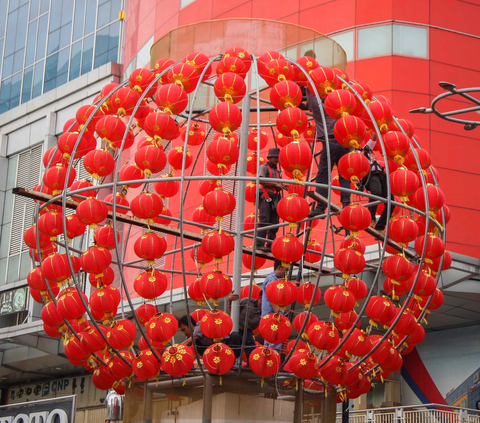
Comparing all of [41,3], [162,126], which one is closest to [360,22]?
[162,126]

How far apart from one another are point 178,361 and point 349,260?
2981 mm

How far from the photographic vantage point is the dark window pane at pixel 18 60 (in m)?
42.3

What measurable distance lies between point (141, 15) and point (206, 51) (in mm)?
20660

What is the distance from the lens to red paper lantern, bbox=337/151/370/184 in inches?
491

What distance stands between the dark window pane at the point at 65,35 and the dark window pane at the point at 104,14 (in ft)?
7.44

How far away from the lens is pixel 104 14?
3775 cm

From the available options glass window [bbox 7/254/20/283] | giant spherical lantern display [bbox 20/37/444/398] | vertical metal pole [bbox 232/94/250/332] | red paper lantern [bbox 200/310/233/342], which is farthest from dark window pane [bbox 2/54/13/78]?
red paper lantern [bbox 200/310/233/342]

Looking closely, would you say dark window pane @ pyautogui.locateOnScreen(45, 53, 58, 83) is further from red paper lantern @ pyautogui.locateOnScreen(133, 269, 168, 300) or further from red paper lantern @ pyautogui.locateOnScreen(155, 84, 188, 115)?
red paper lantern @ pyautogui.locateOnScreen(133, 269, 168, 300)

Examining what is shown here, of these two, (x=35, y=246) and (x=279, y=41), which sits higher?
(x=279, y=41)

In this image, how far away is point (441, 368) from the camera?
27.1 meters

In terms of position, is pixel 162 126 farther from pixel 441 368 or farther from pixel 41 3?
pixel 41 3

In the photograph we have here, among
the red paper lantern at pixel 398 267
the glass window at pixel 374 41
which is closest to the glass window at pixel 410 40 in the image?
the glass window at pixel 374 41

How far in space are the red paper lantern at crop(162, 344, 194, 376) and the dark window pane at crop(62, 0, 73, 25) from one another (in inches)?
1223

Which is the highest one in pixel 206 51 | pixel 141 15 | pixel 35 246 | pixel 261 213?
pixel 141 15
